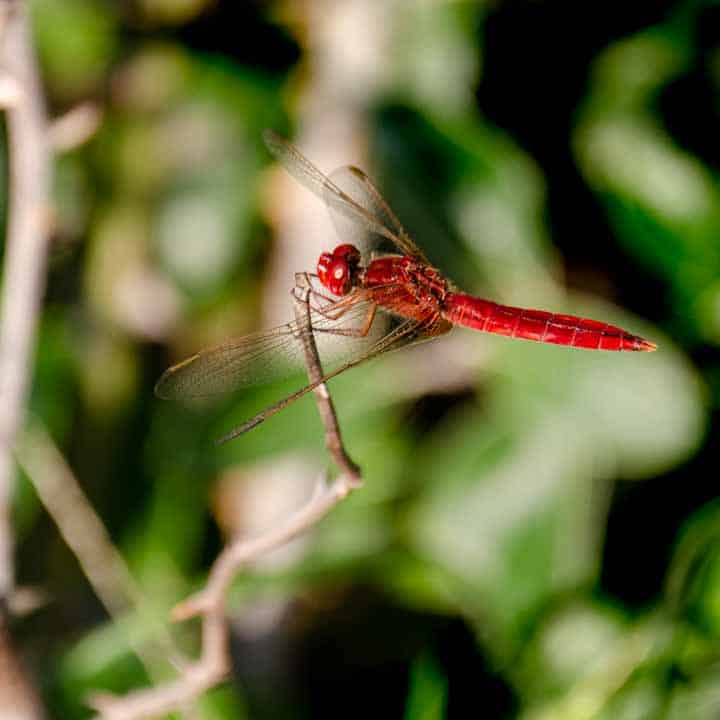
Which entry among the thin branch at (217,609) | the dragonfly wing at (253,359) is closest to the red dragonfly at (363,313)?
the dragonfly wing at (253,359)

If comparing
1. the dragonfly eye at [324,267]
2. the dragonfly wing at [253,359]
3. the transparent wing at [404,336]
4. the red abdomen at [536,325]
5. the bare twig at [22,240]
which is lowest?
the red abdomen at [536,325]

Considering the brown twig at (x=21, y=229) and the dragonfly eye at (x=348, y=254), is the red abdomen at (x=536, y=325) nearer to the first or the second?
the dragonfly eye at (x=348, y=254)

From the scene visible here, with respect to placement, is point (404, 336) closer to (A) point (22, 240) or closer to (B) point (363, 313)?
(B) point (363, 313)

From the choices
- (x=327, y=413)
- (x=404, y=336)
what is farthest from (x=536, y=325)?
(x=327, y=413)

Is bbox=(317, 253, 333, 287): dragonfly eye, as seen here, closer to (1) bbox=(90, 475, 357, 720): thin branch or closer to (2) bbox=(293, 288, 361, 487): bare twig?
(2) bbox=(293, 288, 361, 487): bare twig

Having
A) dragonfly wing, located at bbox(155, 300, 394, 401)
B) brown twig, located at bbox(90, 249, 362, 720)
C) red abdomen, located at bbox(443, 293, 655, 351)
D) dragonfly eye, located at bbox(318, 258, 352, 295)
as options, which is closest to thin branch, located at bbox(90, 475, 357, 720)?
brown twig, located at bbox(90, 249, 362, 720)

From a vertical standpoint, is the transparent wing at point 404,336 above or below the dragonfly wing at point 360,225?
below

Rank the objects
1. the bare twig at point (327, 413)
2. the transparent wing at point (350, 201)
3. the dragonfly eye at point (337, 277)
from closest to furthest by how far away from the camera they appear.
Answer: the bare twig at point (327, 413)
the dragonfly eye at point (337, 277)
the transparent wing at point (350, 201)

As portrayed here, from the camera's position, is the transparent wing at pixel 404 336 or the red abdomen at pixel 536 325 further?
the red abdomen at pixel 536 325
